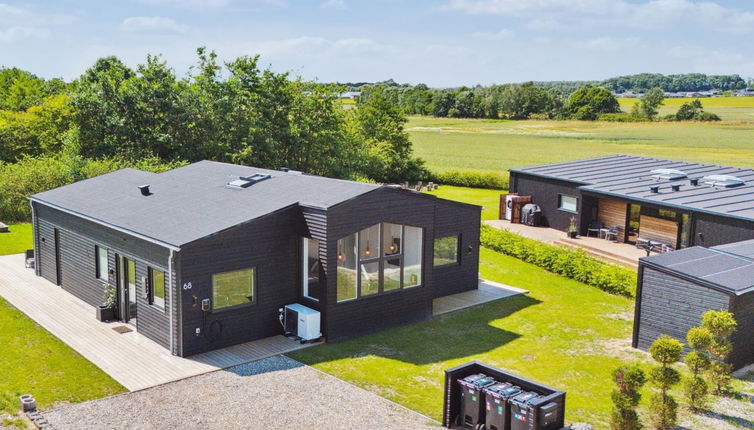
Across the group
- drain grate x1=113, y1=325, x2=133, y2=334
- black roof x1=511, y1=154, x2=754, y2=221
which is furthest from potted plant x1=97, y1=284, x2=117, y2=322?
black roof x1=511, y1=154, x2=754, y2=221

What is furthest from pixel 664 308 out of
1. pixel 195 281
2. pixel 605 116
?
pixel 605 116

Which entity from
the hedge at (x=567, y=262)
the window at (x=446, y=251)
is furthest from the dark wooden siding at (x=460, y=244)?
the hedge at (x=567, y=262)

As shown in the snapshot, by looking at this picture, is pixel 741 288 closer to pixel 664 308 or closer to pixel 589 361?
pixel 664 308

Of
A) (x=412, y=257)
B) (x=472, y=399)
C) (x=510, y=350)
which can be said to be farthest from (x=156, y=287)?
(x=510, y=350)

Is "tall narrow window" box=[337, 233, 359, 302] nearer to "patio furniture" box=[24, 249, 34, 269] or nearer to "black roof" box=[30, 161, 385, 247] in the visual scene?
"black roof" box=[30, 161, 385, 247]

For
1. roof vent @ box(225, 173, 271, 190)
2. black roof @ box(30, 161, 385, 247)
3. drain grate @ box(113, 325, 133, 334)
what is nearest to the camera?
black roof @ box(30, 161, 385, 247)

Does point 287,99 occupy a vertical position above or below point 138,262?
above

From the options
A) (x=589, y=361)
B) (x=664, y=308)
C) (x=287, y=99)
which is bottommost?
(x=589, y=361)
